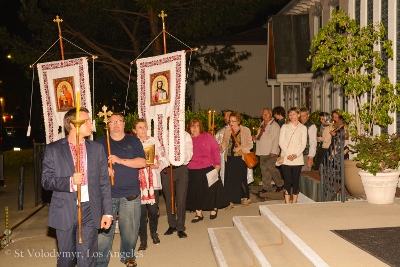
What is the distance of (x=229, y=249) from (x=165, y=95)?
3.27 meters

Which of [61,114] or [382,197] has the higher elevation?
[61,114]

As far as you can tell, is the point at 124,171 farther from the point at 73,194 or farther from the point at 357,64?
the point at 357,64

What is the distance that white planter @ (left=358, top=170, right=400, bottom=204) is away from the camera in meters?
9.27

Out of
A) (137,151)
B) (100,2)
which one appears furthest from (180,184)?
(100,2)

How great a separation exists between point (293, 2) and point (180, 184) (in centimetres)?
1394

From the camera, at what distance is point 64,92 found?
11508 millimetres

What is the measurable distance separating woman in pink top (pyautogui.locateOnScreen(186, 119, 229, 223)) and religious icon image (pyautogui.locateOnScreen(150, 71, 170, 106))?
719 mm

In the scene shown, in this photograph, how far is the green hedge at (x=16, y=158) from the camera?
25.4 meters

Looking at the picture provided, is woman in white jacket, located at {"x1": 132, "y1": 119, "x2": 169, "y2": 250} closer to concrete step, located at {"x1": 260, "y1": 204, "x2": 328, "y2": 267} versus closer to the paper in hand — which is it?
the paper in hand

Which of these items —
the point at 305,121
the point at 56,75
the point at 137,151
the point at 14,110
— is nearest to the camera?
the point at 137,151

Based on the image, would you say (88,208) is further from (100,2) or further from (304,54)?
(100,2)

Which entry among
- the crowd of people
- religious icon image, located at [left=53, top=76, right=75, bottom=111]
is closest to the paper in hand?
the crowd of people

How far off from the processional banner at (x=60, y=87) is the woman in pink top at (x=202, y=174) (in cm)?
209

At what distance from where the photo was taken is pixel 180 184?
1009 centimetres
